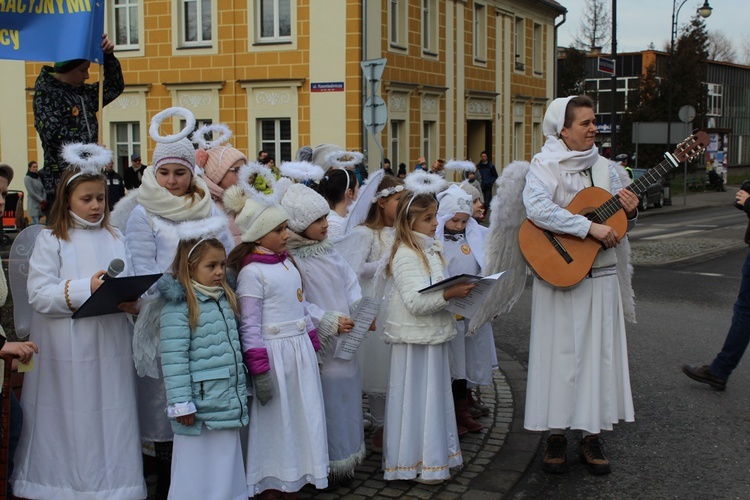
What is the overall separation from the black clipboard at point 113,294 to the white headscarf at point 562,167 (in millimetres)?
2560

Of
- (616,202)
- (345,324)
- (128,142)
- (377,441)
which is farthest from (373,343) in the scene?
(128,142)

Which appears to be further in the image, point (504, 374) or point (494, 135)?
point (494, 135)

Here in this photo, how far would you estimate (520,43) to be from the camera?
122ft

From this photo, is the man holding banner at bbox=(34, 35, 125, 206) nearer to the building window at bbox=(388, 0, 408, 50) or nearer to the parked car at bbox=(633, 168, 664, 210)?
the building window at bbox=(388, 0, 408, 50)

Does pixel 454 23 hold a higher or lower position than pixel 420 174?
higher

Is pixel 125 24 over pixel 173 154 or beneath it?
over

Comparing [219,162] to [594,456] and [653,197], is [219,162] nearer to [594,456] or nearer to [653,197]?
[594,456]

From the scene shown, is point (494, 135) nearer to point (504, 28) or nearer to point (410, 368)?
point (504, 28)

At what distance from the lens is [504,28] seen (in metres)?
35.0

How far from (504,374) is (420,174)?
9.93 feet

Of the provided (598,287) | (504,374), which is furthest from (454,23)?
(598,287)

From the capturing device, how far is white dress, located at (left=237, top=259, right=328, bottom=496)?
4.77 meters

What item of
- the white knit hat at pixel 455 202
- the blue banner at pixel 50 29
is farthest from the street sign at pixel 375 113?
the blue banner at pixel 50 29

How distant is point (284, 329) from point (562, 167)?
2090 mm
